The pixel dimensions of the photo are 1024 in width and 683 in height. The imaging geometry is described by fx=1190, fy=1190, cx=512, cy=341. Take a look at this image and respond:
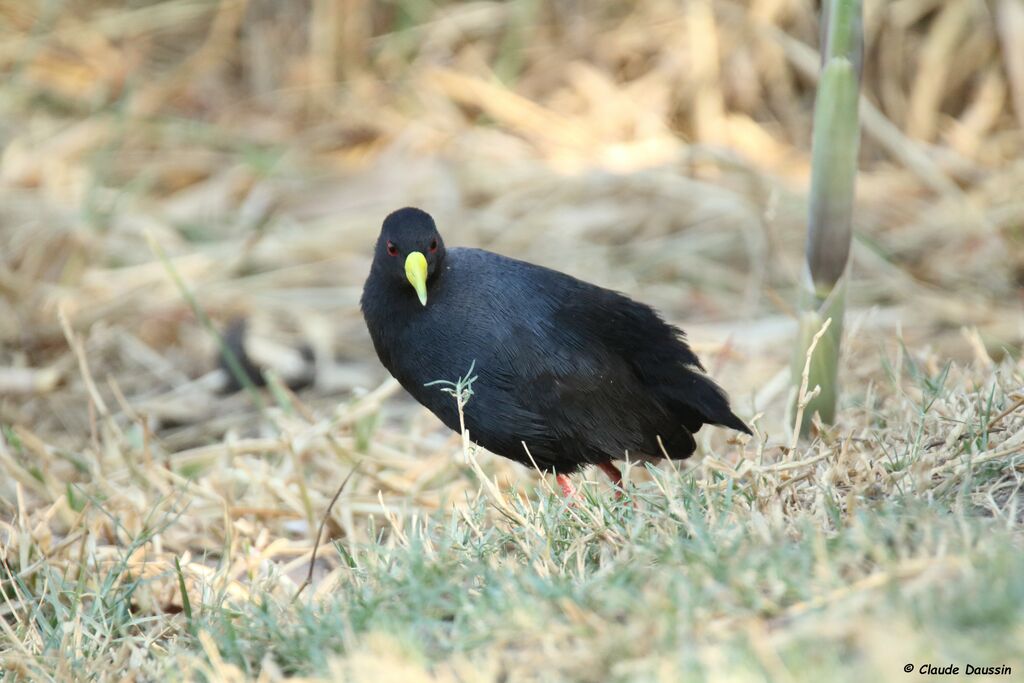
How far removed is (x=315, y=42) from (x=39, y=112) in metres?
1.50

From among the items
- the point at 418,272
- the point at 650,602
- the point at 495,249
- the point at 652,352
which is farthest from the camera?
the point at 495,249

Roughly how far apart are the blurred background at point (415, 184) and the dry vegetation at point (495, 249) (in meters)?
0.02

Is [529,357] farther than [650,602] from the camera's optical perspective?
Yes

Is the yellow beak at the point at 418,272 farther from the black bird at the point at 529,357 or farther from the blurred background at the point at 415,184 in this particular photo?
the blurred background at the point at 415,184

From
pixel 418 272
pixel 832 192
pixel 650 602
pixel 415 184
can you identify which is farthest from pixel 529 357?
pixel 415 184

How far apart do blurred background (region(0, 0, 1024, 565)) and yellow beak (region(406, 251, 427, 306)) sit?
2.40ft

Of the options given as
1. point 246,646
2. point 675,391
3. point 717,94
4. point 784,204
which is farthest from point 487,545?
point 717,94

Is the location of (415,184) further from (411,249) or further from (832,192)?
(832,192)

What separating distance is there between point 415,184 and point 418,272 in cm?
286

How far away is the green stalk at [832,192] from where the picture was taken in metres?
2.94

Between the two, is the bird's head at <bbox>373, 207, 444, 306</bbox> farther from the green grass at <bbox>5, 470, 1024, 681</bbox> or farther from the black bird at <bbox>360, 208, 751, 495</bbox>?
the green grass at <bbox>5, 470, 1024, 681</bbox>

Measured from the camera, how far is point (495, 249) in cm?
534

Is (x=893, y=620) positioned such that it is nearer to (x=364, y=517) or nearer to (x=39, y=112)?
(x=364, y=517)

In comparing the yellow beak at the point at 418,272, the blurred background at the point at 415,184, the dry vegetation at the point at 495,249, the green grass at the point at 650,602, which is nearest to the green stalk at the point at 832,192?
the dry vegetation at the point at 495,249
